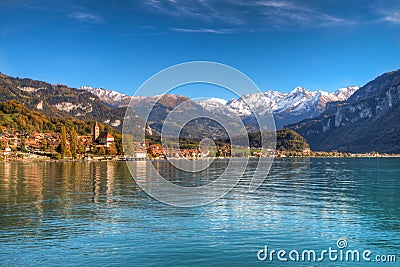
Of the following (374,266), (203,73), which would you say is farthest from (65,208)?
(374,266)

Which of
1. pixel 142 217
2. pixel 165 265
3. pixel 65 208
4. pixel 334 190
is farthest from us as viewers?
pixel 334 190

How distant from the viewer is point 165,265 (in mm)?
19047

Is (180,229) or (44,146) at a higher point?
(44,146)

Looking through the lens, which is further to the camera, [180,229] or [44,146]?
[44,146]

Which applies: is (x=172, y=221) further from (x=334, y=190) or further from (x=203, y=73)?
(x=334, y=190)

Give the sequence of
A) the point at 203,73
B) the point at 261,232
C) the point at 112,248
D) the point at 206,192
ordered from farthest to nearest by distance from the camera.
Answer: the point at 206,192
the point at 203,73
the point at 261,232
the point at 112,248

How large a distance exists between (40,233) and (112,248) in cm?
575

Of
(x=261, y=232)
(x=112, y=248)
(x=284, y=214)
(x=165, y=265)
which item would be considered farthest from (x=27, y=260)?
(x=284, y=214)

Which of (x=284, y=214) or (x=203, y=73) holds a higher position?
(x=203, y=73)

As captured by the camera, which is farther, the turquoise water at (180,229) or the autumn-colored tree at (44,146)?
the autumn-colored tree at (44,146)

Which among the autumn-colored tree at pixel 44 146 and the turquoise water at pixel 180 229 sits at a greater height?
the autumn-colored tree at pixel 44 146

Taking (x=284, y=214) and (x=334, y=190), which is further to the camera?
(x=334, y=190)

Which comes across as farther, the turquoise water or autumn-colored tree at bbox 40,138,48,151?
autumn-colored tree at bbox 40,138,48,151

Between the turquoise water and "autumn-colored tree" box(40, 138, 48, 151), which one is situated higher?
"autumn-colored tree" box(40, 138, 48, 151)
